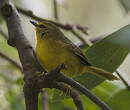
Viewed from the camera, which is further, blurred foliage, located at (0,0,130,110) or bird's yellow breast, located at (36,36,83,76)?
bird's yellow breast, located at (36,36,83,76)

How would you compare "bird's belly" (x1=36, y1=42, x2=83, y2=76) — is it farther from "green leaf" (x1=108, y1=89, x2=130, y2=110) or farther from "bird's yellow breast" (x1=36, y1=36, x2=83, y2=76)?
"green leaf" (x1=108, y1=89, x2=130, y2=110)

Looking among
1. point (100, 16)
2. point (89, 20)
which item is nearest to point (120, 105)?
point (89, 20)

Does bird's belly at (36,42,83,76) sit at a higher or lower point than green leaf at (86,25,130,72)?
lower

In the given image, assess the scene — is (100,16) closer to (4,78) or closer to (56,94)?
(4,78)

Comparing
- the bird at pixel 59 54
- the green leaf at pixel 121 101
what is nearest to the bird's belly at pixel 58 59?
the bird at pixel 59 54

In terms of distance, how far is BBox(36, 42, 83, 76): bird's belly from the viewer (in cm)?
119

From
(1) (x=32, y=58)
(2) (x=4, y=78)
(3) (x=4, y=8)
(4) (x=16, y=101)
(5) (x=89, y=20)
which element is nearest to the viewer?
(1) (x=32, y=58)

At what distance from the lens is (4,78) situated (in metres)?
1.91

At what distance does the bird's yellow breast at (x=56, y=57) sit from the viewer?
3.90 ft

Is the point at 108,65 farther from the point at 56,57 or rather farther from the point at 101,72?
the point at 56,57

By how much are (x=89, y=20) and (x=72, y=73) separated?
8.09 ft

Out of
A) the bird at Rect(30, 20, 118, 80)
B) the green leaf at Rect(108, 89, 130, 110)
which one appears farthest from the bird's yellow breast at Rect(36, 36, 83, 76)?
the green leaf at Rect(108, 89, 130, 110)

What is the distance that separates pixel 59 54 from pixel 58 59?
42 millimetres

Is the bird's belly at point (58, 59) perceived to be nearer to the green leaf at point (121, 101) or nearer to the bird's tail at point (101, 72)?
the bird's tail at point (101, 72)
